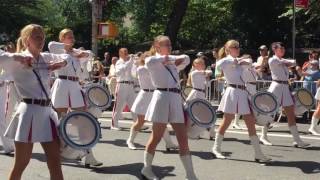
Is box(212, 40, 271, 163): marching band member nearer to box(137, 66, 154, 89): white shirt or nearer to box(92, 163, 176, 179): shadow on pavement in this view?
box(92, 163, 176, 179): shadow on pavement

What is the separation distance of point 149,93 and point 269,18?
22.3 meters

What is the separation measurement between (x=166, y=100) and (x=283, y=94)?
12.0 ft

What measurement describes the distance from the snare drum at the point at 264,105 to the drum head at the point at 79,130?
409 cm

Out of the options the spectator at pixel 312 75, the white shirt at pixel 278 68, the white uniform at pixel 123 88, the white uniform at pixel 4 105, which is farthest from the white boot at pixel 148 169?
the spectator at pixel 312 75

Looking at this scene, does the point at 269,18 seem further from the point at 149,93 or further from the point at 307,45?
the point at 149,93

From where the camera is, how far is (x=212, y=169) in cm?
875

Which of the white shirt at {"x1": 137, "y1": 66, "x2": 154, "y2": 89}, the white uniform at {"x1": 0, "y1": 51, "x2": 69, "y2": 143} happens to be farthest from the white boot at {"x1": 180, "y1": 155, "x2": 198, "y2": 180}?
the white shirt at {"x1": 137, "y1": 66, "x2": 154, "y2": 89}

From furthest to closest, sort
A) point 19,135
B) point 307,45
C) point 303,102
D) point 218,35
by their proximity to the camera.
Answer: point 218,35 < point 307,45 < point 303,102 < point 19,135

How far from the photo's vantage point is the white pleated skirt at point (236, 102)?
30.2ft

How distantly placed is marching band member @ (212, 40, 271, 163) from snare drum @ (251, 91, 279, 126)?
1.78ft

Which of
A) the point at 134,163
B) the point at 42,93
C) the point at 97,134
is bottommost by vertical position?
the point at 134,163

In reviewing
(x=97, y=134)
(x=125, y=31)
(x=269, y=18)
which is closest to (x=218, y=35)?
(x=269, y=18)

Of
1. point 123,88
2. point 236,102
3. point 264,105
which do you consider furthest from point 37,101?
point 123,88

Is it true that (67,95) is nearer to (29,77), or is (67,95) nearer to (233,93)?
(233,93)
